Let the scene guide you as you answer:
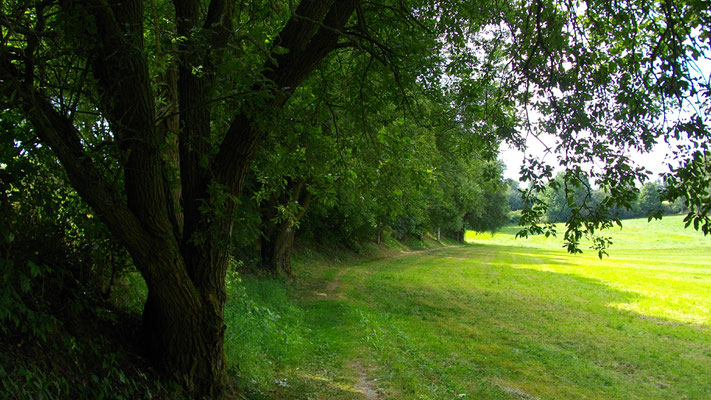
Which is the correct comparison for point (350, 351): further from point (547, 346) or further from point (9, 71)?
point (9, 71)

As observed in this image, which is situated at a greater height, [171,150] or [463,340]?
[171,150]

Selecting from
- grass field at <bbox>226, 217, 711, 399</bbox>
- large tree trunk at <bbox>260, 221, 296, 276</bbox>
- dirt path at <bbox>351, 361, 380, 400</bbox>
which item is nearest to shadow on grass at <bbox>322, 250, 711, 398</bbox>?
grass field at <bbox>226, 217, 711, 399</bbox>

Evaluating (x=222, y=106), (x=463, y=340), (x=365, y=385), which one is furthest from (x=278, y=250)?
(x=222, y=106)

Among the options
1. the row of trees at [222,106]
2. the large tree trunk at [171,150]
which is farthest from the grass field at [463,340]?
the row of trees at [222,106]

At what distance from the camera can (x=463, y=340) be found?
36.7 ft

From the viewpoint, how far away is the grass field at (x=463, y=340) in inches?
299

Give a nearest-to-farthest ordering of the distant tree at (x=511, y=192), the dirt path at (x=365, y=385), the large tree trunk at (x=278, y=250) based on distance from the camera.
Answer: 1. the dirt path at (x=365, y=385)
2. the distant tree at (x=511, y=192)
3. the large tree trunk at (x=278, y=250)

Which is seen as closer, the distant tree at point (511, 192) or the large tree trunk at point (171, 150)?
the large tree trunk at point (171, 150)

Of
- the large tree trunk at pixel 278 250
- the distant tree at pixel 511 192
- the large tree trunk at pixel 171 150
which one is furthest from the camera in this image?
the large tree trunk at pixel 278 250

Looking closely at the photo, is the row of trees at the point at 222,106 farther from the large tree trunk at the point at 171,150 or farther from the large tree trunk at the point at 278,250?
the large tree trunk at the point at 278,250

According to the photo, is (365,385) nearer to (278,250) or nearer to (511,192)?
(278,250)

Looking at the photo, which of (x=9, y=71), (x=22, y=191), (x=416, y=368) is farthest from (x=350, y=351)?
(x=9, y=71)

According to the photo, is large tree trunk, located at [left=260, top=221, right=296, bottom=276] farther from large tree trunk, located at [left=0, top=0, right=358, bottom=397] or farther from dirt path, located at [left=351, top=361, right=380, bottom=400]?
large tree trunk, located at [left=0, top=0, right=358, bottom=397]

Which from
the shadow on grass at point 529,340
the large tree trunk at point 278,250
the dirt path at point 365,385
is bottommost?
the shadow on grass at point 529,340
